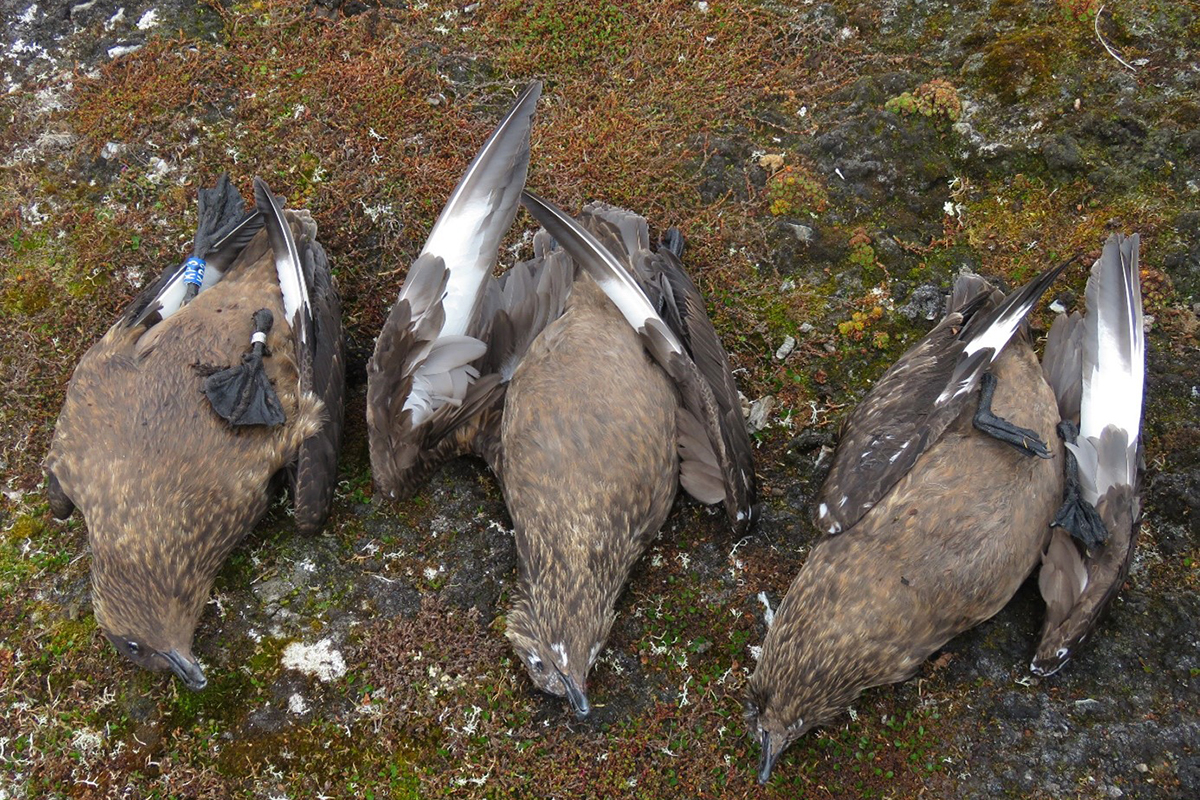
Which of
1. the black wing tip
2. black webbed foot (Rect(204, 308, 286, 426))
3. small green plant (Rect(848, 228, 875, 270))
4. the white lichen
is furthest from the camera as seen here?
small green plant (Rect(848, 228, 875, 270))

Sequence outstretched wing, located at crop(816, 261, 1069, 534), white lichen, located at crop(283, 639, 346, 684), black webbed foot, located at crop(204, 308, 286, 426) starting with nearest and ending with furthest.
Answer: outstretched wing, located at crop(816, 261, 1069, 534) < black webbed foot, located at crop(204, 308, 286, 426) < white lichen, located at crop(283, 639, 346, 684)

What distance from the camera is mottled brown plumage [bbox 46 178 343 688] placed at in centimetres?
458

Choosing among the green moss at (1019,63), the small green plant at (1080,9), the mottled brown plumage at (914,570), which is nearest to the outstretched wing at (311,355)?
the mottled brown plumage at (914,570)

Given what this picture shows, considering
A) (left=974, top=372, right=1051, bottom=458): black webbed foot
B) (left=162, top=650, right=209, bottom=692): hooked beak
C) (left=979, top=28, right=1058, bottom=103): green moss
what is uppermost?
(left=979, top=28, right=1058, bottom=103): green moss

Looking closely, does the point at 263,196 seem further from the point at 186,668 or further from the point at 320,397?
the point at 186,668

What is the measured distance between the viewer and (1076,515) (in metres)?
4.36

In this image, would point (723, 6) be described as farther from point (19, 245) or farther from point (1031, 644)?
point (19, 245)

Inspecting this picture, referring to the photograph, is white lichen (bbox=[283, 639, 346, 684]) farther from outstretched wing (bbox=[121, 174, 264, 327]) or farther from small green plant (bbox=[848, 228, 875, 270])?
small green plant (bbox=[848, 228, 875, 270])

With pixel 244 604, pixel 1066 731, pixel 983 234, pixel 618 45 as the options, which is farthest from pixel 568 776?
pixel 618 45

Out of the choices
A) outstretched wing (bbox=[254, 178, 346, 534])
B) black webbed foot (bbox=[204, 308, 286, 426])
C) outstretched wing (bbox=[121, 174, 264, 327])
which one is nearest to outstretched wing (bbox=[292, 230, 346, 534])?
outstretched wing (bbox=[254, 178, 346, 534])

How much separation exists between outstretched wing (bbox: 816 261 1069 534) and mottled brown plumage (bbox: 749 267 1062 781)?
0.11ft

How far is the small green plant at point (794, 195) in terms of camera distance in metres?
5.89

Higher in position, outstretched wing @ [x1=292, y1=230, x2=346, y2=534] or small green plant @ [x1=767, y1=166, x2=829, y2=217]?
outstretched wing @ [x1=292, y1=230, x2=346, y2=534]

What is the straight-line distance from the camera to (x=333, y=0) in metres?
6.59
